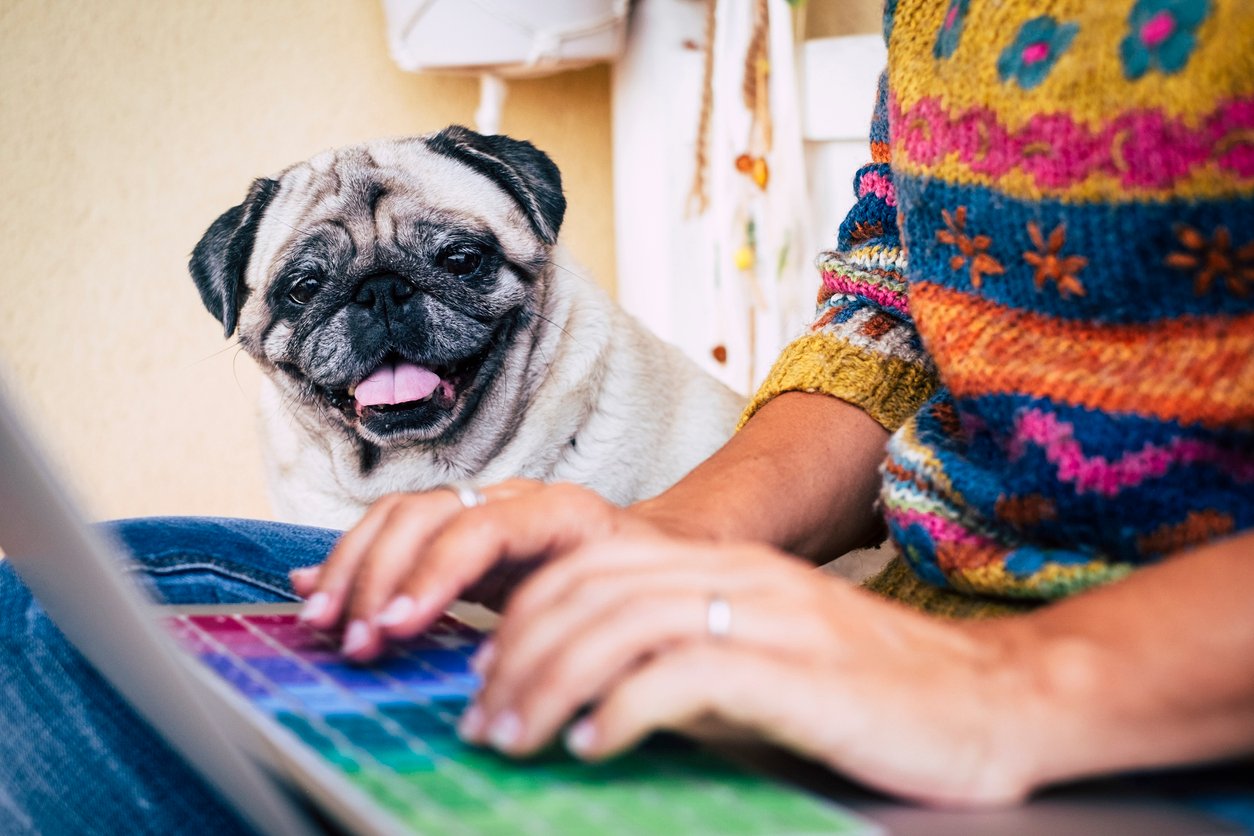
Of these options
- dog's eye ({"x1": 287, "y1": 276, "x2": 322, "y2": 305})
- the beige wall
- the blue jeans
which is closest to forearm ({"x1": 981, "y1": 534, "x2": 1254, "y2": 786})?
the blue jeans

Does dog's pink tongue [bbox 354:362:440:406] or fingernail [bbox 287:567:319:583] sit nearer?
fingernail [bbox 287:567:319:583]

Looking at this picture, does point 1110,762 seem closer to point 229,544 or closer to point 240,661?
point 240,661

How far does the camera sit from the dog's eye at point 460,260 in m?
1.31

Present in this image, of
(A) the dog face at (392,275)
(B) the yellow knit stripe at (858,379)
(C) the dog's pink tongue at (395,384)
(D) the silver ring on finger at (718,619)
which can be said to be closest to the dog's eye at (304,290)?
(A) the dog face at (392,275)

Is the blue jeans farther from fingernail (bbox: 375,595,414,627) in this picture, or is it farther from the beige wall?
the beige wall

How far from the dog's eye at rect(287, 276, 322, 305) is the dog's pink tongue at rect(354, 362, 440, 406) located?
109 mm

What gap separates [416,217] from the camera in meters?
1.31

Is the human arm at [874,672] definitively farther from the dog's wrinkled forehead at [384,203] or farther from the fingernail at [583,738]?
the dog's wrinkled forehead at [384,203]

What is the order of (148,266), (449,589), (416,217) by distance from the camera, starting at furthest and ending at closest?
(148,266) → (416,217) → (449,589)

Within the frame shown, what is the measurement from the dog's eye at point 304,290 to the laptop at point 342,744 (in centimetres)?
89

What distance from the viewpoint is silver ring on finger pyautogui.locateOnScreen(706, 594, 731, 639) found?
1.12 ft

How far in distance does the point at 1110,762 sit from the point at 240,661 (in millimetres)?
287

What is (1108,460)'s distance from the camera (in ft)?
1.59

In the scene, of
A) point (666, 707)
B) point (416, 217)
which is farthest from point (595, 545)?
point (416, 217)
